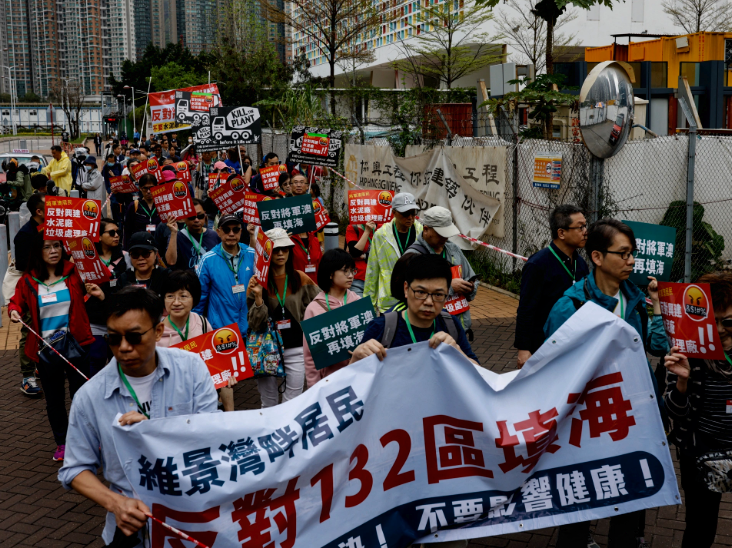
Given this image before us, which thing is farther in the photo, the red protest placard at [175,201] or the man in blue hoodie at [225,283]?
the red protest placard at [175,201]

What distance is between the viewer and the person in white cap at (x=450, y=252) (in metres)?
5.62

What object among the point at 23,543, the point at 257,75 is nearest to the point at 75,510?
the point at 23,543

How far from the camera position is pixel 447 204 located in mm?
14250

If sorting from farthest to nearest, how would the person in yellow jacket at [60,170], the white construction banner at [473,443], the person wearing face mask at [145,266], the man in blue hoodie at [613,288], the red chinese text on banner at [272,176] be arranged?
the person in yellow jacket at [60,170]
the red chinese text on banner at [272,176]
the person wearing face mask at [145,266]
the man in blue hoodie at [613,288]
the white construction banner at [473,443]

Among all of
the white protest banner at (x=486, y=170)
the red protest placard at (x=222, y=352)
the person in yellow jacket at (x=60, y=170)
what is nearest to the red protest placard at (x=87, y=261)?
the red protest placard at (x=222, y=352)

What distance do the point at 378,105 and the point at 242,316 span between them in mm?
21342

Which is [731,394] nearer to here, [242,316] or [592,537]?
[592,537]

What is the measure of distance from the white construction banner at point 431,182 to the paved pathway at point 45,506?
5.07m

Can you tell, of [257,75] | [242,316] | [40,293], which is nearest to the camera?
[40,293]

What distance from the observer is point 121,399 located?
3352mm

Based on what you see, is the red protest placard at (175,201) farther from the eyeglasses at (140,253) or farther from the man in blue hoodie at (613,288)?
the man in blue hoodie at (613,288)

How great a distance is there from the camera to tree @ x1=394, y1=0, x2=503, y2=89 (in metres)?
38.8

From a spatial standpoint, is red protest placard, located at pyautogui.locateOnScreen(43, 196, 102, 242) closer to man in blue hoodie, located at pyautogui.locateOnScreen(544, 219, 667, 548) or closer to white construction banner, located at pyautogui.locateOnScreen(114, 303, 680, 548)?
white construction banner, located at pyautogui.locateOnScreen(114, 303, 680, 548)

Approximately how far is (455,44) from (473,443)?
4255 centimetres
